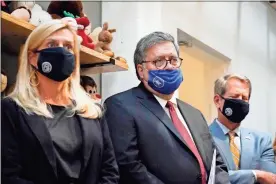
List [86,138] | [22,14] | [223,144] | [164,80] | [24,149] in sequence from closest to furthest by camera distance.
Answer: [24,149]
[86,138]
[22,14]
[164,80]
[223,144]

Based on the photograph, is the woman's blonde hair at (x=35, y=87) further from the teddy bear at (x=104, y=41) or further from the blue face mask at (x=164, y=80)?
the teddy bear at (x=104, y=41)

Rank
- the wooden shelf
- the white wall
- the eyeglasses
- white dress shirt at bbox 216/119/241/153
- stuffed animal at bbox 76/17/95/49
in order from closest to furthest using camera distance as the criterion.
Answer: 1. the wooden shelf
2. the eyeglasses
3. stuffed animal at bbox 76/17/95/49
4. white dress shirt at bbox 216/119/241/153
5. the white wall

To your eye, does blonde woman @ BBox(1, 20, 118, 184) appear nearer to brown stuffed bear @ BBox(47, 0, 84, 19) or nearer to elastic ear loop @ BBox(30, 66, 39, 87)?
elastic ear loop @ BBox(30, 66, 39, 87)

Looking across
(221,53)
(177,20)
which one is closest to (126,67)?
(177,20)

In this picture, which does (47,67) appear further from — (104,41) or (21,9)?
(104,41)

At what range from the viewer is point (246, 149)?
257 cm

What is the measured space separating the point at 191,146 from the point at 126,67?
659 mm

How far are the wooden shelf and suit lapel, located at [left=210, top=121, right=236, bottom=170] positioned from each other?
556 millimetres

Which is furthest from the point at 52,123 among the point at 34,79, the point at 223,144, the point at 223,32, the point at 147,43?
the point at 223,32

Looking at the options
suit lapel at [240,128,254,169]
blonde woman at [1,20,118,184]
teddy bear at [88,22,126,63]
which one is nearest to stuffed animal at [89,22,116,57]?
teddy bear at [88,22,126,63]

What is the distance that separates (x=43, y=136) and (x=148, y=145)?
488 millimetres

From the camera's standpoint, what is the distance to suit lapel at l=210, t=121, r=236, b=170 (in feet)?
8.20

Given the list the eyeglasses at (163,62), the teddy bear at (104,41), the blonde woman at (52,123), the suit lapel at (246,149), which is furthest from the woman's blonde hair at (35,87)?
the suit lapel at (246,149)

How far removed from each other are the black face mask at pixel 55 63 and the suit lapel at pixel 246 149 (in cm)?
108
